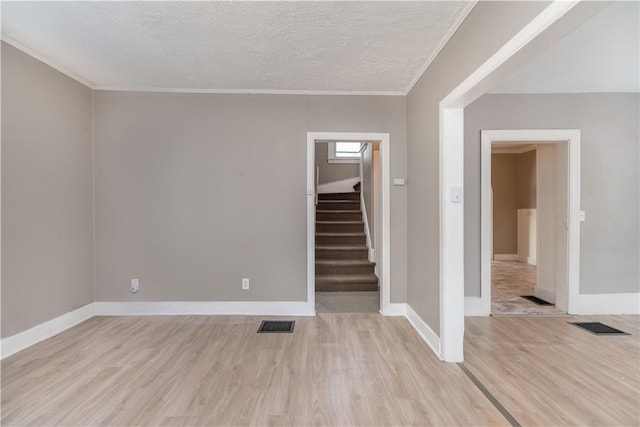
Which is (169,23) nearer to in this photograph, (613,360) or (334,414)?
(334,414)

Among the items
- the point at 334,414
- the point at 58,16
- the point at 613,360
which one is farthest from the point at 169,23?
the point at 613,360

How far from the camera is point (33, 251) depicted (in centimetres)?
262

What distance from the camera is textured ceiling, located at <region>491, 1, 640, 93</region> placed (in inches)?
83.8

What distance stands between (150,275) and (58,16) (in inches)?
97.0

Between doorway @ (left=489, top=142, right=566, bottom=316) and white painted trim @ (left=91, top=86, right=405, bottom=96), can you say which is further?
doorway @ (left=489, top=142, right=566, bottom=316)

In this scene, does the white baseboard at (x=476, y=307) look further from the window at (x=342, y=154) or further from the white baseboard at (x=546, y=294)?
the window at (x=342, y=154)

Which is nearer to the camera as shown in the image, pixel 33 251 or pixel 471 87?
pixel 471 87

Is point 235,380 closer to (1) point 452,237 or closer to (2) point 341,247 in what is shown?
(1) point 452,237

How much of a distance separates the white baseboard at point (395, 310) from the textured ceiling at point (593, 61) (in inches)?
106

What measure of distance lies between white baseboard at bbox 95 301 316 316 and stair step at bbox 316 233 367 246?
1.64m

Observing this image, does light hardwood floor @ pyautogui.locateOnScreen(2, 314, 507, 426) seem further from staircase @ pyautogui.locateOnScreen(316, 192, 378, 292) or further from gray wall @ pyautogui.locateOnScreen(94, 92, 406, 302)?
staircase @ pyautogui.locateOnScreen(316, 192, 378, 292)

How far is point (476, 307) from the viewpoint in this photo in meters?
3.38

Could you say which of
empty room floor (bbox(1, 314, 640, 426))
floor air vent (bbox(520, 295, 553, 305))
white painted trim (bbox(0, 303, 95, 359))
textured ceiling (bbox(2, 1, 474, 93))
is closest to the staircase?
empty room floor (bbox(1, 314, 640, 426))

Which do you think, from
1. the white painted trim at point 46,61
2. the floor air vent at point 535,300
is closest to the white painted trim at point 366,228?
the floor air vent at point 535,300
